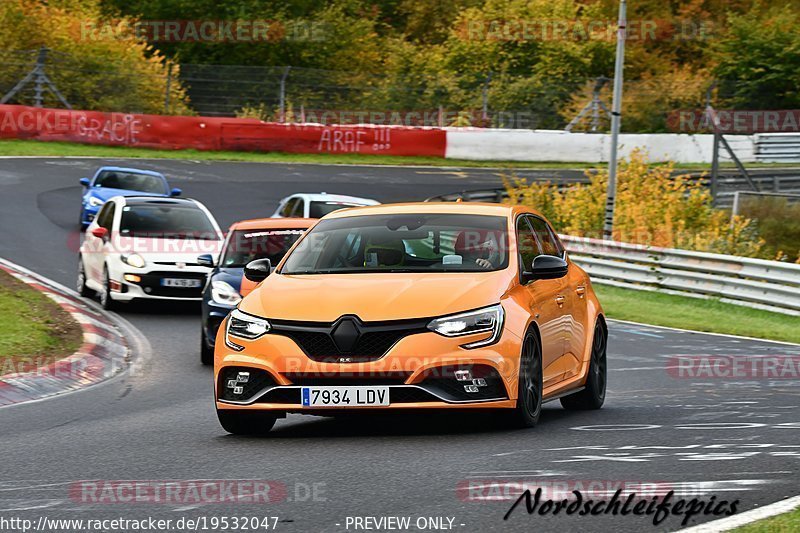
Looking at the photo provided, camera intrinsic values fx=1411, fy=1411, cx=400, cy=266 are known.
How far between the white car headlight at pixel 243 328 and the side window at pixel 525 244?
1897 mm

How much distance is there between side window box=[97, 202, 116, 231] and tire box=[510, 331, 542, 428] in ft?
42.7

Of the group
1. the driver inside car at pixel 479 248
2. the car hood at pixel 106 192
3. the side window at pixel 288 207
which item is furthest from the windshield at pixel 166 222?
the driver inside car at pixel 479 248

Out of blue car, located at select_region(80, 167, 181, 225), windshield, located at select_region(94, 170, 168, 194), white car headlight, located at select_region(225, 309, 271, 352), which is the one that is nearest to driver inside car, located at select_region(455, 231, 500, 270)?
white car headlight, located at select_region(225, 309, 271, 352)

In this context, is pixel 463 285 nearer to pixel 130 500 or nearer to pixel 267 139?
pixel 130 500

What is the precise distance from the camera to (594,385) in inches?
431

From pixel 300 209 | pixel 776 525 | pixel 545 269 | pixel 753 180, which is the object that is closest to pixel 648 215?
pixel 300 209

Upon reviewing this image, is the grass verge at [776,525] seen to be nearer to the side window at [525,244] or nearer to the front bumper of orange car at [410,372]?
the front bumper of orange car at [410,372]

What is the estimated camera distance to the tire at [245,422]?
9.27 metres

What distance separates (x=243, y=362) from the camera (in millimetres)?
8953

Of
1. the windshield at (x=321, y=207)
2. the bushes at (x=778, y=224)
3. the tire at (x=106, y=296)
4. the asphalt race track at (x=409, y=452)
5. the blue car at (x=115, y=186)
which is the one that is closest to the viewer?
the asphalt race track at (x=409, y=452)

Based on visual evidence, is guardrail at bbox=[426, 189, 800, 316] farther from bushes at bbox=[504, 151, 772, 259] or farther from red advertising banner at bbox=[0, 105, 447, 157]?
red advertising banner at bbox=[0, 105, 447, 157]

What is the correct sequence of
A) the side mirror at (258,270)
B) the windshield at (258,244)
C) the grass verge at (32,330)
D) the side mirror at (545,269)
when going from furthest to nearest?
the windshield at (258,244), the grass verge at (32,330), the side mirror at (258,270), the side mirror at (545,269)

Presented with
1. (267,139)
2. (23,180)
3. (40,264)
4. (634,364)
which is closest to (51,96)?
(267,139)

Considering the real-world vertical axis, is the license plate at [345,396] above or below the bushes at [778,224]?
above
